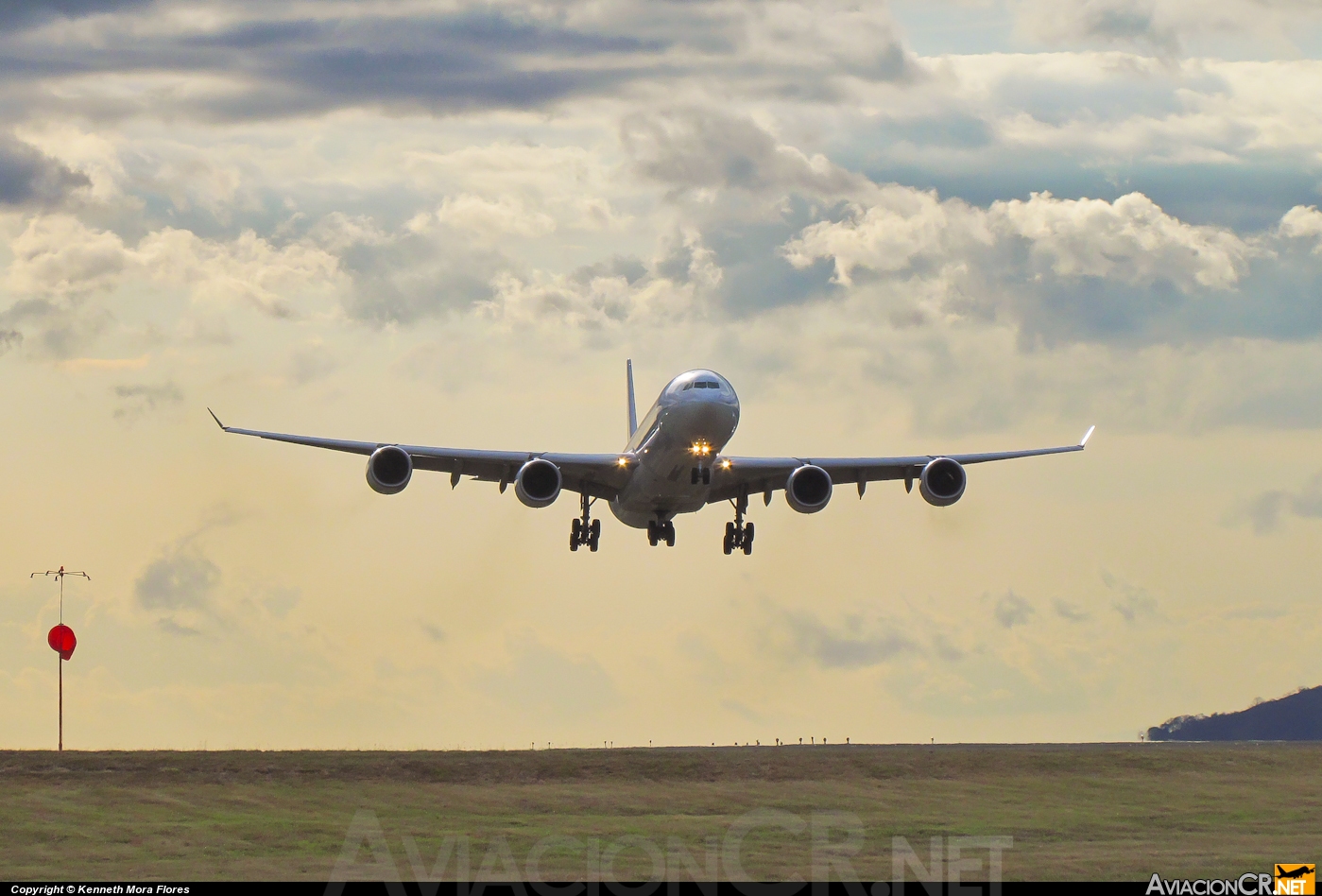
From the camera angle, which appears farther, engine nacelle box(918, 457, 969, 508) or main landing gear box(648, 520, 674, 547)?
main landing gear box(648, 520, 674, 547)

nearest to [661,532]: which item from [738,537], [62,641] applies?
[738,537]

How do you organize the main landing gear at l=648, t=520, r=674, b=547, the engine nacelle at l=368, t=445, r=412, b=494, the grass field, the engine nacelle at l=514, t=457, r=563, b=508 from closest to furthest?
the grass field < the engine nacelle at l=368, t=445, r=412, b=494 < the engine nacelle at l=514, t=457, r=563, b=508 < the main landing gear at l=648, t=520, r=674, b=547

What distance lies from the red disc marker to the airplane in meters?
27.7

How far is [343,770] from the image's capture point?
185ft

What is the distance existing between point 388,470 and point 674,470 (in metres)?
9.83

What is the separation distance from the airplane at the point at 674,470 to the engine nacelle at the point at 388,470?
1.3 inches

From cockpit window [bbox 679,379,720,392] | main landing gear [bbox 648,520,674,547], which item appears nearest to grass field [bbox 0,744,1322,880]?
main landing gear [bbox 648,520,674,547]

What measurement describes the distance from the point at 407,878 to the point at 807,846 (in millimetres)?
10886

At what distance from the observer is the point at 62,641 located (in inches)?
3265

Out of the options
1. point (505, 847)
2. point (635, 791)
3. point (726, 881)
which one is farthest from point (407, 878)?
point (635, 791)

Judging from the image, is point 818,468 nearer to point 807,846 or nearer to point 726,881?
point 807,846

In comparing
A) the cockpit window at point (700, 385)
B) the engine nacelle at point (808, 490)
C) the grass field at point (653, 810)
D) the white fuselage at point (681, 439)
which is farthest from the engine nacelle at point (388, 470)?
the engine nacelle at point (808, 490)

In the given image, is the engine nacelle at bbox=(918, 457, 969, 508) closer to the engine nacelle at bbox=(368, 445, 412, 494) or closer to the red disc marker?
the engine nacelle at bbox=(368, 445, 412, 494)

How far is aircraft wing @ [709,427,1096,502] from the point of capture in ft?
205
